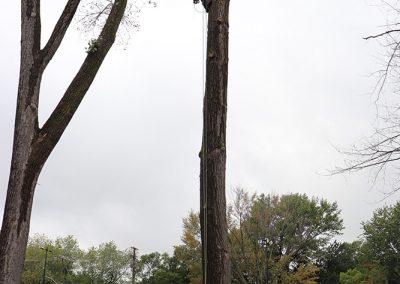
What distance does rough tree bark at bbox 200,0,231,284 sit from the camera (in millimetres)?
4957

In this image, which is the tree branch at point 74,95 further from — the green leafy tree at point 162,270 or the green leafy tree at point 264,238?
the green leafy tree at point 162,270

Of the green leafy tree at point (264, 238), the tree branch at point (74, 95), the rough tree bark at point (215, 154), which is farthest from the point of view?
the green leafy tree at point (264, 238)

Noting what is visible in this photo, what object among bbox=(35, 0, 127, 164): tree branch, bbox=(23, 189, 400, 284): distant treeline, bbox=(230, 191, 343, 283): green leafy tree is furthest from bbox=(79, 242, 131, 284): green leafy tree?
bbox=(35, 0, 127, 164): tree branch

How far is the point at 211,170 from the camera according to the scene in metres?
5.26

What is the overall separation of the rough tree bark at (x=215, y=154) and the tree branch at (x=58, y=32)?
2034 millimetres

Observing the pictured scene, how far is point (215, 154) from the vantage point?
17.5 feet

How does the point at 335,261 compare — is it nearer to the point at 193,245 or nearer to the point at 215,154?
the point at 193,245

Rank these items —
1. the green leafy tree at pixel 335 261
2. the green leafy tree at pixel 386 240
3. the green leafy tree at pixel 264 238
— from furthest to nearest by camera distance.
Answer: the green leafy tree at pixel 335 261 < the green leafy tree at pixel 386 240 < the green leafy tree at pixel 264 238

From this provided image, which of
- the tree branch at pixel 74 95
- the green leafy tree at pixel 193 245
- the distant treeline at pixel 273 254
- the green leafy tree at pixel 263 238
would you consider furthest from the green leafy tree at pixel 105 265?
the tree branch at pixel 74 95

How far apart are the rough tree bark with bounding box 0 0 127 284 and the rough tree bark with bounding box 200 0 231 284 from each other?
1717 millimetres

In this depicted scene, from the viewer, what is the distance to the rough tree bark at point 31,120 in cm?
526

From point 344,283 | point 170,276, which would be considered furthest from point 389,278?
point 170,276

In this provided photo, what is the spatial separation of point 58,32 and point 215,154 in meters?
2.91

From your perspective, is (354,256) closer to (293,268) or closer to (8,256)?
(293,268)
